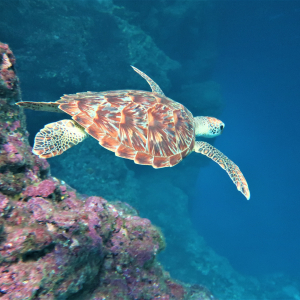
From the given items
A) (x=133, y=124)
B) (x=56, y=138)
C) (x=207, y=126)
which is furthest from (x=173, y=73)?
(x=56, y=138)

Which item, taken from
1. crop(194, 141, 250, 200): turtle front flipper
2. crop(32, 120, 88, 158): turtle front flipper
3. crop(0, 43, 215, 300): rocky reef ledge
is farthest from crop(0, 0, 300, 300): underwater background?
crop(0, 43, 215, 300): rocky reef ledge

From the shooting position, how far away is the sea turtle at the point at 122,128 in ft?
10.0

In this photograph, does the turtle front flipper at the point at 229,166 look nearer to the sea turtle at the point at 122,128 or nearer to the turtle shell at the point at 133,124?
the sea turtle at the point at 122,128

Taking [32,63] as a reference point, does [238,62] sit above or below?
above

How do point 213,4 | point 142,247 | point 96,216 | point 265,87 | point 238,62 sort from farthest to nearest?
1. point 265,87
2. point 238,62
3. point 213,4
4. point 142,247
5. point 96,216

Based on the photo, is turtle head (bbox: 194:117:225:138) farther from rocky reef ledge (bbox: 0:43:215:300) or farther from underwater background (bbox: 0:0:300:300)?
underwater background (bbox: 0:0:300:300)

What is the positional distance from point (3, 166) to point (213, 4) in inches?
649

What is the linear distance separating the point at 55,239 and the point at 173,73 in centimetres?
1350

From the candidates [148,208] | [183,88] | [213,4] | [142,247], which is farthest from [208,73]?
[142,247]

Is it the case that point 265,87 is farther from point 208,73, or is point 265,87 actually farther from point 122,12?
point 122,12

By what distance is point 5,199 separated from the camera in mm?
1675

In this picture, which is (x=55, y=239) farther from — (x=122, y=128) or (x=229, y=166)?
(x=229, y=166)

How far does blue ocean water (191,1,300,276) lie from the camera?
541 inches

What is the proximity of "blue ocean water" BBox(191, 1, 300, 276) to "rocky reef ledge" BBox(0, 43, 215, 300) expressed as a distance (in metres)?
16.3
